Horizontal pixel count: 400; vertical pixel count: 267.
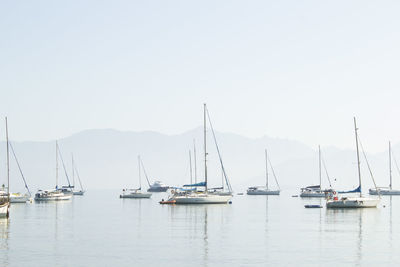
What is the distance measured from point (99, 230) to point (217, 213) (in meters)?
28.0

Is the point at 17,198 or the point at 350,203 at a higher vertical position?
the point at 350,203

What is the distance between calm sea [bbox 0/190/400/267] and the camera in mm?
48281

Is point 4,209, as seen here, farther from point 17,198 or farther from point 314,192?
point 314,192

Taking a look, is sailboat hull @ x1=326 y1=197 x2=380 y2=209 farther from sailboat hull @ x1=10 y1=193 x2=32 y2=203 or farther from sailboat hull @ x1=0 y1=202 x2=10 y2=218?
sailboat hull @ x1=10 y1=193 x2=32 y2=203

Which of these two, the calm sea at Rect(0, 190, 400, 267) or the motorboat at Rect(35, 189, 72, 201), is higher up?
the motorboat at Rect(35, 189, 72, 201)

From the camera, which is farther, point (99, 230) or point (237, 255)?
point (99, 230)

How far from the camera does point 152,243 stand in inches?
2285

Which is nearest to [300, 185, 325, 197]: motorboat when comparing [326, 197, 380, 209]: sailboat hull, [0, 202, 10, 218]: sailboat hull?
[326, 197, 380, 209]: sailboat hull

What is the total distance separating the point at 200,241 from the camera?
194 feet

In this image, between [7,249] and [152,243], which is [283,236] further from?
[7,249]

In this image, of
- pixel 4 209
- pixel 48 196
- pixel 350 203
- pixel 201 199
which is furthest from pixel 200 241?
pixel 48 196

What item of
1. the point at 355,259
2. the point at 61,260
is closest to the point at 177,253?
the point at 61,260

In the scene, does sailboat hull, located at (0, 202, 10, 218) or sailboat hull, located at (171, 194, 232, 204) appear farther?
sailboat hull, located at (171, 194, 232, 204)

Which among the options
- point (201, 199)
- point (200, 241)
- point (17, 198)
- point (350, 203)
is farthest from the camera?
point (17, 198)
